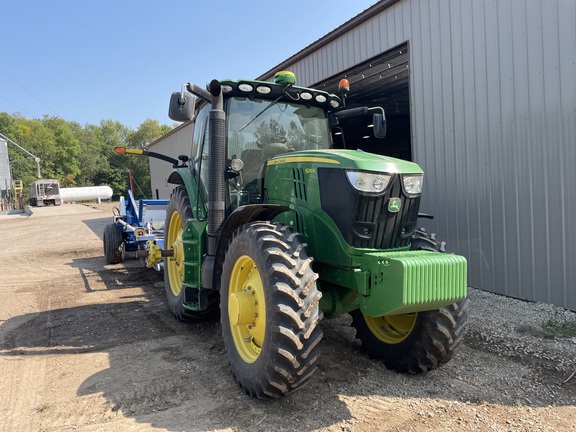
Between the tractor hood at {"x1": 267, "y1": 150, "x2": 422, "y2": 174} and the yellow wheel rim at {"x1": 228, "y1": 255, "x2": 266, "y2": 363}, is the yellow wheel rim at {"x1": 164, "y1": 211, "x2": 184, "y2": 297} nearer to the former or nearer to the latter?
the yellow wheel rim at {"x1": 228, "y1": 255, "x2": 266, "y2": 363}

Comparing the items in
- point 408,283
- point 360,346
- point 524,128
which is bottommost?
point 360,346

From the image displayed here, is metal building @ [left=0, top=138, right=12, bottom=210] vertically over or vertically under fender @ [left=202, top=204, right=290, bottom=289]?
over

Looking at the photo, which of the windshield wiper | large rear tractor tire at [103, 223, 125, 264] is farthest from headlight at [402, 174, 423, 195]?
large rear tractor tire at [103, 223, 125, 264]

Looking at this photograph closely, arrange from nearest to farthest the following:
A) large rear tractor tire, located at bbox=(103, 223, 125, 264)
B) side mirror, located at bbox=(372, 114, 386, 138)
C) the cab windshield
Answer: side mirror, located at bbox=(372, 114, 386, 138) → the cab windshield → large rear tractor tire, located at bbox=(103, 223, 125, 264)

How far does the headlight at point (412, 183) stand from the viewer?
3.17 m

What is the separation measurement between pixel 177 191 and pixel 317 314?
3013 mm

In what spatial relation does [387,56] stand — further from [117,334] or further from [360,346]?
[117,334]

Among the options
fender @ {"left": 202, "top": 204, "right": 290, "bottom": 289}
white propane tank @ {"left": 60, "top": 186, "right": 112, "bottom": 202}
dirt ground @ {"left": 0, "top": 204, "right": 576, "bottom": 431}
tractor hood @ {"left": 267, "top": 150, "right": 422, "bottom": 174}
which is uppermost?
white propane tank @ {"left": 60, "top": 186, "right": 112, "bottom": 202}

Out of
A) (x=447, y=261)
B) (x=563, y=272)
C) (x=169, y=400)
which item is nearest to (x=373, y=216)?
(x=447, y=261)

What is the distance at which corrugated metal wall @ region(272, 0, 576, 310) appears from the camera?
498 cm

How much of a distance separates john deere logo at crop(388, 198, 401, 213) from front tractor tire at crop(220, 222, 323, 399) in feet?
2.30

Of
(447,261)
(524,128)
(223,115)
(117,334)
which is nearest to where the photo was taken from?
(447,261)

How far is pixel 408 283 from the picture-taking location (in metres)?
2.63

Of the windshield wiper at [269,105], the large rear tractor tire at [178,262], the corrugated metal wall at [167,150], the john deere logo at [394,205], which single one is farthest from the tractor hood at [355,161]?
the corrugated metal wall at [167,150]
